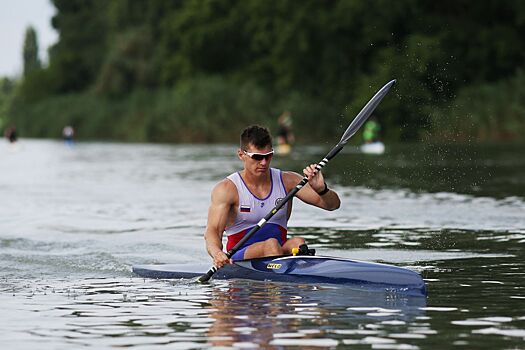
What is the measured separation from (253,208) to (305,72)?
2441 inches

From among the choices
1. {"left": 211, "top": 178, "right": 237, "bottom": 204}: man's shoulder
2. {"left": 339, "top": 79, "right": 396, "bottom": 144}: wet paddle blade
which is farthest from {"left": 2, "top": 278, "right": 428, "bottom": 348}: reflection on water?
{"left": 339, "top": 79, "right": 396, "bottom": 144}: wet paddle blade

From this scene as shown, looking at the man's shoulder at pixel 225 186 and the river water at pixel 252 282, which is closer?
the river water at pixel 252 282

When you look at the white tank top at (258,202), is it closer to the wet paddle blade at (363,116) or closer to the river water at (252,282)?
the river water at (252,282)

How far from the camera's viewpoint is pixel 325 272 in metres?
12.1

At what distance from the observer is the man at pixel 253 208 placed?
12.6 m

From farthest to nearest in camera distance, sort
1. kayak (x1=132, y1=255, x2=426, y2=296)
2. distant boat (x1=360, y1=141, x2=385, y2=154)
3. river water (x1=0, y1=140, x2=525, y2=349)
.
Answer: distant boat (x1=360, y1=141, x2=385, y2=154) → kayak (x1=132, y1=255, x2=426, y2=296) → river water (x1=0, y1=140, x2=525, y2=349)

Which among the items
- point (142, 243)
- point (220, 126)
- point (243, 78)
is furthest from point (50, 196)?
point (243, 78)

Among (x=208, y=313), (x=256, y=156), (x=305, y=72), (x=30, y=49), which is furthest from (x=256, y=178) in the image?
(x=30, y=49)

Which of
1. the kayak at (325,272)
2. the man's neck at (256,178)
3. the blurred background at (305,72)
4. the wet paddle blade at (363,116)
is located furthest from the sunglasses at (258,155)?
the blurred background at (305,72)

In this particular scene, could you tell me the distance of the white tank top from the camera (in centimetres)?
1277

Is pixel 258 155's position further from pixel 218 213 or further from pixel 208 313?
pixel 208 313

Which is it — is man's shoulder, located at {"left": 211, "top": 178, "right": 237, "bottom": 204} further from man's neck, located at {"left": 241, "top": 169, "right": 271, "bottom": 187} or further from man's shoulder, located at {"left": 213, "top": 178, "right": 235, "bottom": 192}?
man's neck, located at {"left": 241, "top": 169, "right": 271, "bottom": 187}

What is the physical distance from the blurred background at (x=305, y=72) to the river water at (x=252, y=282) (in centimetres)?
1839

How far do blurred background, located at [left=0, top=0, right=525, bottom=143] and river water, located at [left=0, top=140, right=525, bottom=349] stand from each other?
18387mm
